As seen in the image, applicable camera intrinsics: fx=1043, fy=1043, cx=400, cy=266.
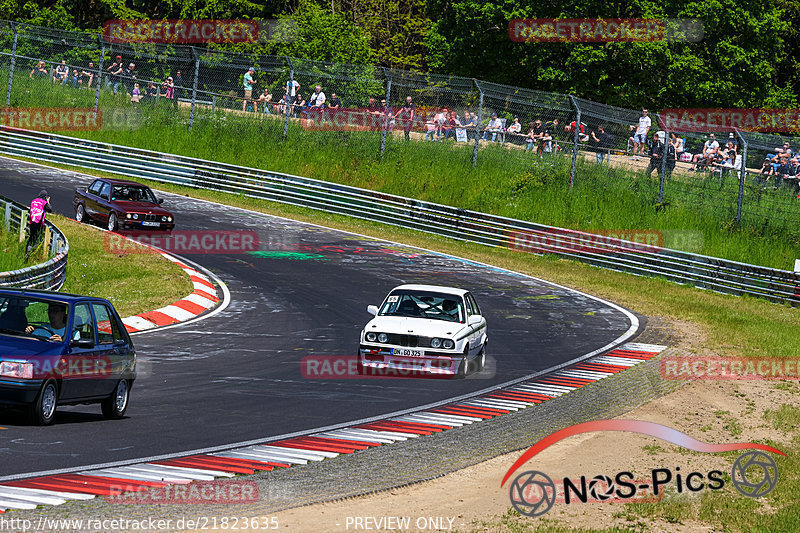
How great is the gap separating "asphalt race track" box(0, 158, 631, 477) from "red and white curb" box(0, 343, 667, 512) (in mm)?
333

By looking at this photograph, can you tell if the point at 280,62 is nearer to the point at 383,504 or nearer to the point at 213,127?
the point at 213,127

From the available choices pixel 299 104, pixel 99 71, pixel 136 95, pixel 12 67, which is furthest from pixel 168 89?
pixel 12 67

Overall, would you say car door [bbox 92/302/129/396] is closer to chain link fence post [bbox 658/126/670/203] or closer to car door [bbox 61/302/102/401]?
car door [bbox 61/302/102/401]

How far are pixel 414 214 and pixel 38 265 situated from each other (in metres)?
15.9

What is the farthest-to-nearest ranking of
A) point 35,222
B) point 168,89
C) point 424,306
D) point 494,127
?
point 168,89 → point 494,127 → point 35,222 → point 424,306

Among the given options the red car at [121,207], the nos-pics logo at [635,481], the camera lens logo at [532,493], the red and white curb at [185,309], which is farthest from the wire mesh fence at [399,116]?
the camera lens logo at [532,493]

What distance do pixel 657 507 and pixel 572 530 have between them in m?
1.25

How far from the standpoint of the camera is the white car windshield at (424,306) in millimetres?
15242

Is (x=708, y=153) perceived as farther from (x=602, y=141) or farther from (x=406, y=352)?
(x=406, y=352)

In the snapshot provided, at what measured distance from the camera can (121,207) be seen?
2573 cm

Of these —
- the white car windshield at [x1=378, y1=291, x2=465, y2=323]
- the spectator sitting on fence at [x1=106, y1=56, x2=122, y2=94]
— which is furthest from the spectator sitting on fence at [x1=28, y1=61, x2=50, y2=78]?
the white car windshield at [x1=378, y1=291, x2=465, y2=323]

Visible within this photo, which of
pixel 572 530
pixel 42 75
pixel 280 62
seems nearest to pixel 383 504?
pixel 572 530

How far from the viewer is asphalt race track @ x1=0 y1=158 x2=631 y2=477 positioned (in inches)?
408
